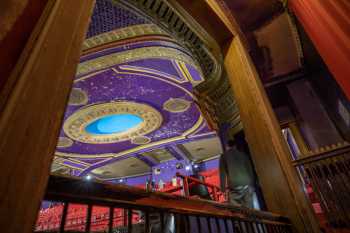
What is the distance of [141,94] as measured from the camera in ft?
24.7

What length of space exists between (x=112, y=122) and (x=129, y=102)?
7.54 feet

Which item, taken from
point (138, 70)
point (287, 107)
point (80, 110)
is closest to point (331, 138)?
point (287, 107)

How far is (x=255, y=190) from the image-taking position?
337 centimetres

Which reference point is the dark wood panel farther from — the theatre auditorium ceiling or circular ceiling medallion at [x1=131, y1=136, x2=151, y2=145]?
circular ceiling medallion at [x1=131, y1=136, x2=151, y2=145]

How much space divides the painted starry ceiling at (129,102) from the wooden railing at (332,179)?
3110 millimetres

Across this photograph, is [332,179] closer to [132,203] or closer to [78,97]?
[132,203]

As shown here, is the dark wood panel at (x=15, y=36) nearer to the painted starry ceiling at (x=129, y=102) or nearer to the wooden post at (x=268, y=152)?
the wooden post at (x=268, y=152)

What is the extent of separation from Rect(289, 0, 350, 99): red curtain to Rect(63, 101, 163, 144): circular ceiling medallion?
21.5ft

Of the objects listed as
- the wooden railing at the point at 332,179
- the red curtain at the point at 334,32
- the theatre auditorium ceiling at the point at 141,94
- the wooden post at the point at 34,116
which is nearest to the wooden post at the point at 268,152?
the wooden railing at the point at 332,179

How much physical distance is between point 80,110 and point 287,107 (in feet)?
22.8

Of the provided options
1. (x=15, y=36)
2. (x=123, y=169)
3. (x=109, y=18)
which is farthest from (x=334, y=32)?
(x=123, y=169)

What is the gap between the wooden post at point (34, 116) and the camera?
0.50 meters

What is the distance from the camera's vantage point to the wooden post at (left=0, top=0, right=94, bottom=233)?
1.63 ft

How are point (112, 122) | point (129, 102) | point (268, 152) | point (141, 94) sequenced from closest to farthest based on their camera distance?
point (268, 152) → point (141, 94) → point (129, 102) → point (112, 122)
